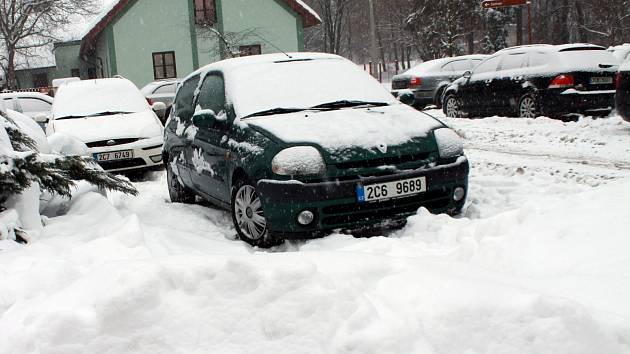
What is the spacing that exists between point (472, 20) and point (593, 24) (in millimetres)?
10046

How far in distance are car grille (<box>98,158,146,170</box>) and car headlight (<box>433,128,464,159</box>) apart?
5.40 meters

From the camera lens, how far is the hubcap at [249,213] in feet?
16.3

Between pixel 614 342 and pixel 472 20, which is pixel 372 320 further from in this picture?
pixel 472 20

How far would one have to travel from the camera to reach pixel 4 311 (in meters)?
2.85

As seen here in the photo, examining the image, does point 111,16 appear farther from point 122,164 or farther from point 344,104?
point 344,104

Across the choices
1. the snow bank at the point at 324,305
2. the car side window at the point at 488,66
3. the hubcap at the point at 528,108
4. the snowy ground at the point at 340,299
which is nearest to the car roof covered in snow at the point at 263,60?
the snowy ground at the point at 340,299

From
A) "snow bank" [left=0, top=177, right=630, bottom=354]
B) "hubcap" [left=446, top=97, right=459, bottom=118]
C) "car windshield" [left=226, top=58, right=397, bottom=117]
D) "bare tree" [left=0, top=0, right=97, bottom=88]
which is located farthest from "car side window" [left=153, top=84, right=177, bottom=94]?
"bare tree" [left=0, top=0, right=97, bottom=88]

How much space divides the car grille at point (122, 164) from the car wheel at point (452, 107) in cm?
747

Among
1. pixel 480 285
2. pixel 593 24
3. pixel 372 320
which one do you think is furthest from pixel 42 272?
pixel 593 24

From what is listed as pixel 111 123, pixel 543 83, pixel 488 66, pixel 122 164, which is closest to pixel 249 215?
pixel 122 164

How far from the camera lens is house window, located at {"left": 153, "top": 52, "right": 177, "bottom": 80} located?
3244 centimetres

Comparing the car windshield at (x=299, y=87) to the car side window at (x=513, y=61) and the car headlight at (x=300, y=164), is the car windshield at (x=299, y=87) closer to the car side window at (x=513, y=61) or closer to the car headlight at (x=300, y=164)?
the car headlight at (x=300, y=164)

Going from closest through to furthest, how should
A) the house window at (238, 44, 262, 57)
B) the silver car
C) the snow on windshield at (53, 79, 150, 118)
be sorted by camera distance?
the snow on windshield at (53, 79, 150, 118) < the silver car < the house window at (238, 44, 262, 57)

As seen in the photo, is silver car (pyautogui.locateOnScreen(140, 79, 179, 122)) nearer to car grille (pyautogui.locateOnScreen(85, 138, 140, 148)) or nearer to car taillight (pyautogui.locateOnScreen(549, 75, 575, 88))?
car grille (pyautogui.locateOnScreen(85, 138, 140, 148))
